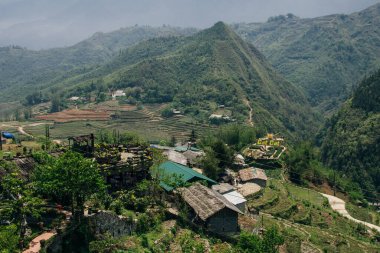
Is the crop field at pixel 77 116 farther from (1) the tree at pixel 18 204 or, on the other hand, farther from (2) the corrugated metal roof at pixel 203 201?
(1) the tree at pixel 18 204

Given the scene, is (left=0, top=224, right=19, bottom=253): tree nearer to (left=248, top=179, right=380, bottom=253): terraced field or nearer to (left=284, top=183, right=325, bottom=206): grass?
(left=248, top=179, right=380, bottom=253): terraced field

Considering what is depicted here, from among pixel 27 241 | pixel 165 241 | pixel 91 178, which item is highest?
pixel 91 178

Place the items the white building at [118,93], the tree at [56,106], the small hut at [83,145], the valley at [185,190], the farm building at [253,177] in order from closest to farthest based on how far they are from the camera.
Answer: the valley at [185,190] < the small hut at [83,145] < the farm building at [253,177] < the tree at [56,106] < the white building at [118,93]

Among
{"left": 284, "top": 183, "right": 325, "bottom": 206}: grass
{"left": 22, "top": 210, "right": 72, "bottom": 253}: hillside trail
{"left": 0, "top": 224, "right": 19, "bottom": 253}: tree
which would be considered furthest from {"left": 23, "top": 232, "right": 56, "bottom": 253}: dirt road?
{"left": 284, "top": 183, "right": 325, "bottom": 206}: grass

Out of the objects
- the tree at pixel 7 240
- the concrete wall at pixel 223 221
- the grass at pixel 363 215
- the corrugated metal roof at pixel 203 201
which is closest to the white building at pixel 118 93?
the grass at pixel 363 215

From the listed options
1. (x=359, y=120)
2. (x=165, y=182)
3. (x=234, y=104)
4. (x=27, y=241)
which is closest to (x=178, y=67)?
(x=234, y=104)

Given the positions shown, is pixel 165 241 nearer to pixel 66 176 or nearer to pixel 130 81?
pixel 66 176

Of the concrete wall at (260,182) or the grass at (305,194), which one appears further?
the grass at (305,194)

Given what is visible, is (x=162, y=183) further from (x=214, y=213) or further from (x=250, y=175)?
(x=250, y=175)
